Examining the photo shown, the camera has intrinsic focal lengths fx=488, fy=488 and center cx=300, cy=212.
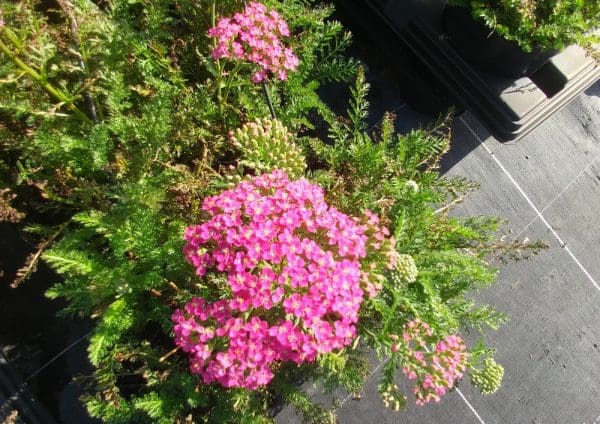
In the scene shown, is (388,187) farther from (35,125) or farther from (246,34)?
(35,125)

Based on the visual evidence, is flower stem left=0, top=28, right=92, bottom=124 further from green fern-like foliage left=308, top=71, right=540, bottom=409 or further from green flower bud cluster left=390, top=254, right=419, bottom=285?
green flower bud cluster left=390, top=254, right=419, bottom=285

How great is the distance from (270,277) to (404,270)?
46cm

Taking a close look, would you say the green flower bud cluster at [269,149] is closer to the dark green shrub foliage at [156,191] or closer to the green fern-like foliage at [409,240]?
the dark green shrub foliage at [156,191]

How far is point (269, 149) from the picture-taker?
1672mm

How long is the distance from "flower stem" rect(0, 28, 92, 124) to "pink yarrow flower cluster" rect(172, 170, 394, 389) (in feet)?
2.00

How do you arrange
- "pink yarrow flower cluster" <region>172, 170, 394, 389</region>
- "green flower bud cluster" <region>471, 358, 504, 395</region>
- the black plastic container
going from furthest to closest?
the black plastic container → "green flower bud cluster" <region>471, 358, 504, 395</region> → "pink yarrow flower cluster" <region>172, 170, 394, 389</region>

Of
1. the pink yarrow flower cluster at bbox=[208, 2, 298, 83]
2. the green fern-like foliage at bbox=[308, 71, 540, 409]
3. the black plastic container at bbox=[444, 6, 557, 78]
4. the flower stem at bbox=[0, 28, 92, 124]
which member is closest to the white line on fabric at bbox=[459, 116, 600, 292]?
the black plastic container at bbox=[444, 6, 557, 78]

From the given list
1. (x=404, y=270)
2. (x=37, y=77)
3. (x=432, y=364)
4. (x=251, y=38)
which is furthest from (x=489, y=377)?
(x=37, y=77)

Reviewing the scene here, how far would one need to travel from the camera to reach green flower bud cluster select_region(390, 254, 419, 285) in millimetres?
1528

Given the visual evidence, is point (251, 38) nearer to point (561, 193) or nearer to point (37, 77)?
point (37, 77)

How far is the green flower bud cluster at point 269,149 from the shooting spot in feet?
5.39

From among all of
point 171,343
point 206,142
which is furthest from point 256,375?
point 206,142

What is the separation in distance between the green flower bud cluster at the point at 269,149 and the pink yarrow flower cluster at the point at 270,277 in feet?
0.71

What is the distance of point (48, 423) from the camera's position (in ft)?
6.40
